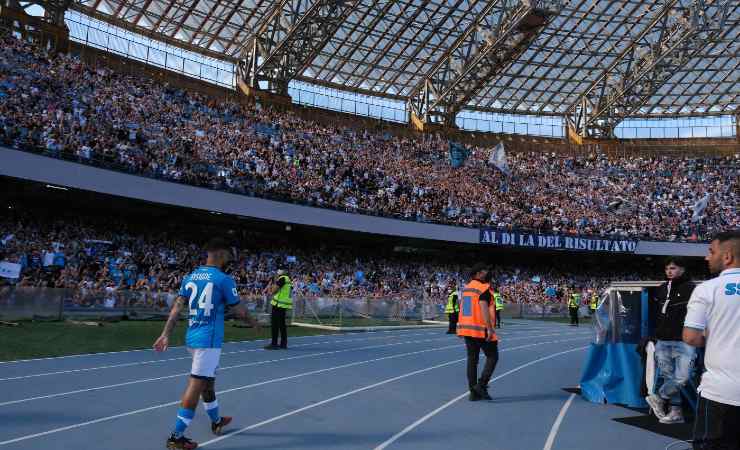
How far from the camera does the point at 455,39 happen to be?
44.9 meters

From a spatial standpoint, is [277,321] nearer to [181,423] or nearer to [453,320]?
[181,423]

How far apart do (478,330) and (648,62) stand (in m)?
43.6

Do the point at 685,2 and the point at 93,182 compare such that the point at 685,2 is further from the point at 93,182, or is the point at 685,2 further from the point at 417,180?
the point at 93,182

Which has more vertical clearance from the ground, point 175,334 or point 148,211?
point 148,211

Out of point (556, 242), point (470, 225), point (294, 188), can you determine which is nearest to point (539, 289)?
point (556, 242)

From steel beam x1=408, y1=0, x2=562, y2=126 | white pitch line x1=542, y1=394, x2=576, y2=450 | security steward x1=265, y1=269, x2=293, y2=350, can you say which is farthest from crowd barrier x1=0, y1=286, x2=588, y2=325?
steel beam x1=408, y1=0, x2=562, y2=126

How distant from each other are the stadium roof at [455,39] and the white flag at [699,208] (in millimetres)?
9395

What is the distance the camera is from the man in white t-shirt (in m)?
3.66

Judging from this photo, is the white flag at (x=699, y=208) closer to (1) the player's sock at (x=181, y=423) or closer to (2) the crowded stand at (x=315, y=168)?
(2) the crowded stand at (x=315, y=168)

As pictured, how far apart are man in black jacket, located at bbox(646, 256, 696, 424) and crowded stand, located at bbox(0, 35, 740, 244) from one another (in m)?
20.2

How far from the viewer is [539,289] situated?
139 ft

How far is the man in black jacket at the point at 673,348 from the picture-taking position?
6934 millimetres

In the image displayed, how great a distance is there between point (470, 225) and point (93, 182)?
23779mm

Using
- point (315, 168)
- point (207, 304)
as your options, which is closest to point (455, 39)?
point (315, 168)
